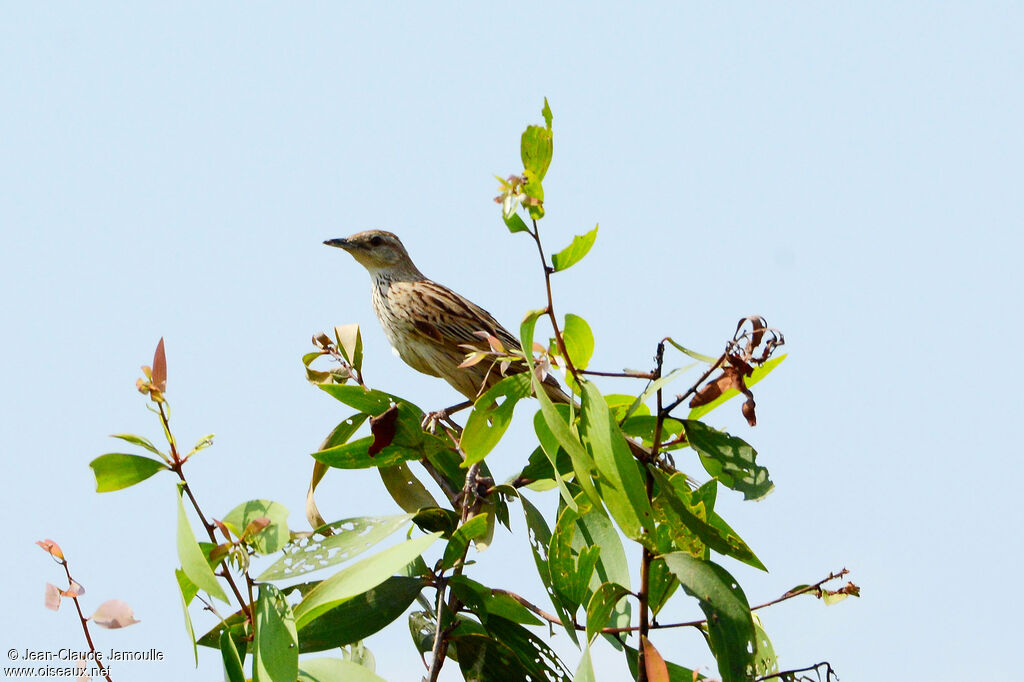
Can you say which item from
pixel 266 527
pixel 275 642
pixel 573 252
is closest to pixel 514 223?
pixel 573 252

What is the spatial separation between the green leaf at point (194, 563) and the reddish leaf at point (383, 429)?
0.67 meters

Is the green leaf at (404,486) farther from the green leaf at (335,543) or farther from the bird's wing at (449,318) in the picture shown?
the bird's wing at (449,318)

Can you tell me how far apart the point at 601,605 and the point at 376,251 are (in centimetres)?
461

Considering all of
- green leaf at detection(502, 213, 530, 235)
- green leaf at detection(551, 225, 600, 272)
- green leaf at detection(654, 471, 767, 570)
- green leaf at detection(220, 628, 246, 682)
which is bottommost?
green leaf at detection(220, 628, 246, 682)

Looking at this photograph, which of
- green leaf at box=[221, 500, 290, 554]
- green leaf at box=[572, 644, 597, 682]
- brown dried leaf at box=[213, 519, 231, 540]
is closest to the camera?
green leaf at box=[572, 644, 597, 682]

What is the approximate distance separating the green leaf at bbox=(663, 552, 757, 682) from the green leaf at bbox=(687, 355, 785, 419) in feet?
1.44

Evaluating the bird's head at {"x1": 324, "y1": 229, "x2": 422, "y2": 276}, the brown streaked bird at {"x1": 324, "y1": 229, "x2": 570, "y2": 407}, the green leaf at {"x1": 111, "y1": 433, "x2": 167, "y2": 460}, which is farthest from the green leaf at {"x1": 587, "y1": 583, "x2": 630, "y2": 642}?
the bird's head at {"x1": 324, "y1": 229, "x2": 422, "y2": 276}

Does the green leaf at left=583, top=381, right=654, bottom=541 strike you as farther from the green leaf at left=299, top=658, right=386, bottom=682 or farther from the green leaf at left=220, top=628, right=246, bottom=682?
the green leaf at left=220, top=628, right=246, bottom=682

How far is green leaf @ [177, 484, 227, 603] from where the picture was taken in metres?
2.61

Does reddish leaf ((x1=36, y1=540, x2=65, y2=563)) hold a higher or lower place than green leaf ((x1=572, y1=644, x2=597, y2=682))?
higher

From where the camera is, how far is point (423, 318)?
6277 millimetres

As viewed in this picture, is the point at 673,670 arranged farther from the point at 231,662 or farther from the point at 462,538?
the point at 231,662

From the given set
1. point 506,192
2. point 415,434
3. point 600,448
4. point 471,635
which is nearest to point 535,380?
point 600,448

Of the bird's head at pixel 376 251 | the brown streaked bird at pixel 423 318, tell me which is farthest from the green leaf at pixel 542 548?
the bird's head at pixel 376 251
